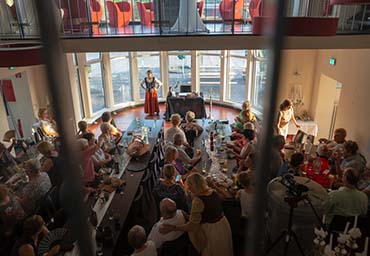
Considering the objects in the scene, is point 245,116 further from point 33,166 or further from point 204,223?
point 33,166

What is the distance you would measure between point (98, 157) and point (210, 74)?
297 inches

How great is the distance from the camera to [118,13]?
27.5 feet

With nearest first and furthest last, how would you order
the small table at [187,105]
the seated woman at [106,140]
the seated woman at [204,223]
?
the seated woman at [204,223] → the seated woman at [106,140] → the small table at [187,105]

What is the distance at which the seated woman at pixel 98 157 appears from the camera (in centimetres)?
502

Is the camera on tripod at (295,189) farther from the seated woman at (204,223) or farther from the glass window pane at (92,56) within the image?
the glass window pane at (92,56)

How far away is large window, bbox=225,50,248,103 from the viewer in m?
11.3

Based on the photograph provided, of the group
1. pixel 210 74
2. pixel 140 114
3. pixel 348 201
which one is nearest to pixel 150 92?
pixel 140 114

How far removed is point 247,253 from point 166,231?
295 centimetres

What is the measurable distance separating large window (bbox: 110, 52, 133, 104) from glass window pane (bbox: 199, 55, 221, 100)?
2.51m

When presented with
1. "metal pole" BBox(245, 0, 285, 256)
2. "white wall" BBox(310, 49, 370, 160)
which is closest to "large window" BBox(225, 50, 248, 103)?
"white wall" BBox(310, 49, 370, 160)

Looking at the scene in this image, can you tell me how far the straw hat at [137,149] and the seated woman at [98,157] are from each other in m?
0.39

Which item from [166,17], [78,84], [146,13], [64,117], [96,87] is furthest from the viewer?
[96,87]

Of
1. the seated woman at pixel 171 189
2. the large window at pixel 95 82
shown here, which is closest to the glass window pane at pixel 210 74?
the large window at pixel 95 82

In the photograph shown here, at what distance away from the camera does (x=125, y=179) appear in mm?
4961
